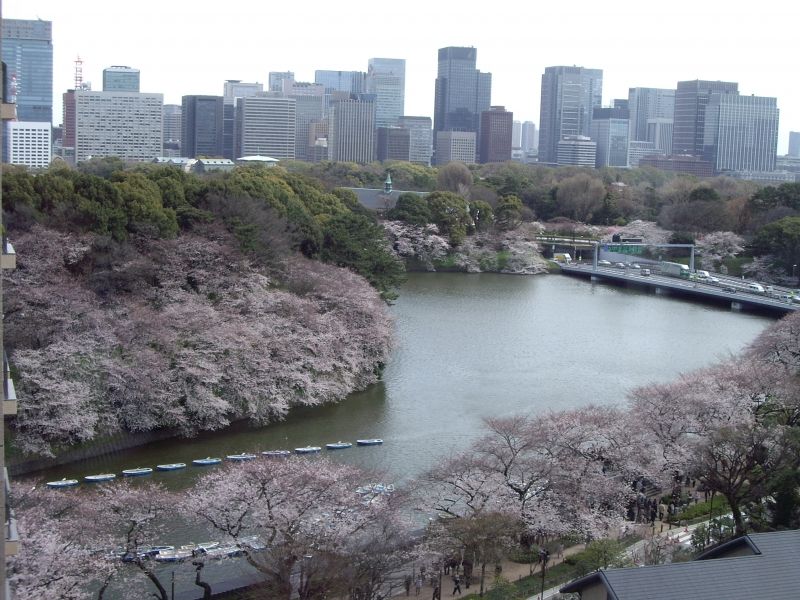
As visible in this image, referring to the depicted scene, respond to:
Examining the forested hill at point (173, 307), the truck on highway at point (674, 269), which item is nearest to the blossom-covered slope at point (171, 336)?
the forested hill at point (173, 307)

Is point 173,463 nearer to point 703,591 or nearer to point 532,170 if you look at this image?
point 703,591

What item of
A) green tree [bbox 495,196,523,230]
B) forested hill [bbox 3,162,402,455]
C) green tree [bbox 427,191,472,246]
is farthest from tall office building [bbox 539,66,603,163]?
forested hill [bbox 3,162,402,455]

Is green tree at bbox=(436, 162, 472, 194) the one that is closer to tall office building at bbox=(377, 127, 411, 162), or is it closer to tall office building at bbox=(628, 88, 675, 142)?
tall office building at bbox=(377, 127, 411, 162)

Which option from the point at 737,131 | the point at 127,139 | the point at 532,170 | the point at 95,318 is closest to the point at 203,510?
the point at 95,318

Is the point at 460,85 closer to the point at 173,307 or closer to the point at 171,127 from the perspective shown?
the point at 171,127

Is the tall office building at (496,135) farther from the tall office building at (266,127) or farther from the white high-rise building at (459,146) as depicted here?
the tall office building at (266,127)

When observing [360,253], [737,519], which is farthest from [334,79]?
[737,519]
